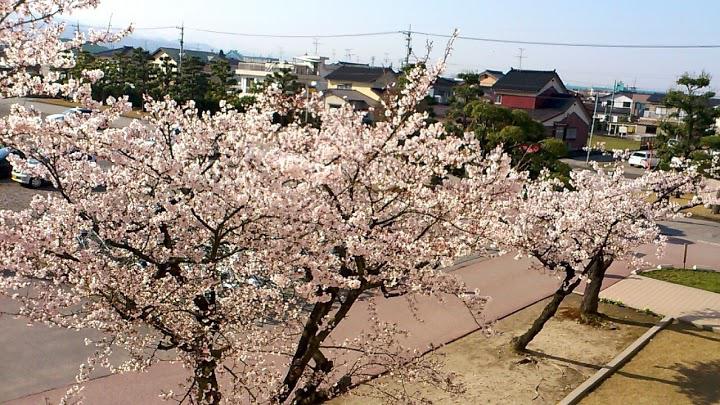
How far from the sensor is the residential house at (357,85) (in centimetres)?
4388

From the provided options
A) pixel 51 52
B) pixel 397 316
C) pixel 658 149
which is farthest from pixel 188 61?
pixel 51 52

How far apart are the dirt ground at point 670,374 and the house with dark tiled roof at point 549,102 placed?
29154 millimetres

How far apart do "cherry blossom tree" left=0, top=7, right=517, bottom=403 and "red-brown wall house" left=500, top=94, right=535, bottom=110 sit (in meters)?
37.5

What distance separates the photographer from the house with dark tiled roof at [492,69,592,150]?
41.3 meters

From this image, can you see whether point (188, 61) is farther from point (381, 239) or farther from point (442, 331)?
point (381, 239)

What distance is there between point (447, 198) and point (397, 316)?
289 inches

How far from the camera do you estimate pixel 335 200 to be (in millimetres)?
5965

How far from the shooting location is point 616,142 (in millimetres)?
49562

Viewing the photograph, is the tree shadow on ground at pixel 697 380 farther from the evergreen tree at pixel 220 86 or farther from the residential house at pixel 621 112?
the residential house at pixel 621 112

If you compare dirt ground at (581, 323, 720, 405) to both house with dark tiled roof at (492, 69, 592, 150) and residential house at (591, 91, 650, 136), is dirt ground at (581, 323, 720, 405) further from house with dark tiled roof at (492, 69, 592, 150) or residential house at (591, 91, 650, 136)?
residential house at (591, 91, 650, 136)

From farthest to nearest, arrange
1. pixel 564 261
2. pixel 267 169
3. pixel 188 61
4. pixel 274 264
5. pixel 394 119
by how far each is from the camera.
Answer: pixel 188 61 → pixel 564 261 → pixel 394 119 → pixel 274 264 → pixel 267 169

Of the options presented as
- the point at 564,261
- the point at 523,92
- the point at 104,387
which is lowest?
the point at 104,387

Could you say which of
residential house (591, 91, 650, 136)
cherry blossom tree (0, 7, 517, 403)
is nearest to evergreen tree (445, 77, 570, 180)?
cherry blossom tree (0, 7, 517, 403)

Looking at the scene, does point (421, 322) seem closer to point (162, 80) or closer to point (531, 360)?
point (531, 360)
